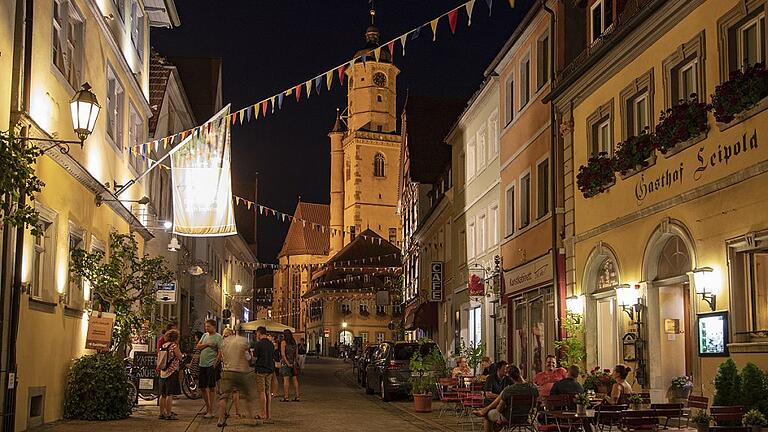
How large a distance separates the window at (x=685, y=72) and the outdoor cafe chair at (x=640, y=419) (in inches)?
204

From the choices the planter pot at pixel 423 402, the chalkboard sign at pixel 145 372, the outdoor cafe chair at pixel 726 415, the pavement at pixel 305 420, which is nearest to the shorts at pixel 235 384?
the pavement at pixel 305 420

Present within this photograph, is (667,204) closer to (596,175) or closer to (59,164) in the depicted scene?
(596,175)

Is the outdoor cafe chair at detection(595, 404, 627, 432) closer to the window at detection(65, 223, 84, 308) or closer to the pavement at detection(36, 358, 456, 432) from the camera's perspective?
the pavement at detection(36, 358, 456, 432)

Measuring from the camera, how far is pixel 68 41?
62.5 feet

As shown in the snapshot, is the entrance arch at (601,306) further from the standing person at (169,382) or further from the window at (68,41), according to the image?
the window at (68,41)

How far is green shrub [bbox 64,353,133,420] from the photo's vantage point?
1859 centimetres

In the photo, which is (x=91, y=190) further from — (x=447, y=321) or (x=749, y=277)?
(x=447, y=321)

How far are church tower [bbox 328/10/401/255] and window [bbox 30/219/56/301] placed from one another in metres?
95.1

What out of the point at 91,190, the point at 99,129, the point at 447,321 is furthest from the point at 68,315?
the point at 447,321

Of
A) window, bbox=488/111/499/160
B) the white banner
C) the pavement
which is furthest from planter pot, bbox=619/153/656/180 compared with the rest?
window, bbox=488/111/499/160

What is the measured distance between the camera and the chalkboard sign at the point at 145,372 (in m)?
23.3

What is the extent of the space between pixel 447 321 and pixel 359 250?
6341 cm

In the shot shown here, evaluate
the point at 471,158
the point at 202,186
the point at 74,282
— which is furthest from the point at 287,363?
the point at 471,158

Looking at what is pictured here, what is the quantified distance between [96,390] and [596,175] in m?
10.3
